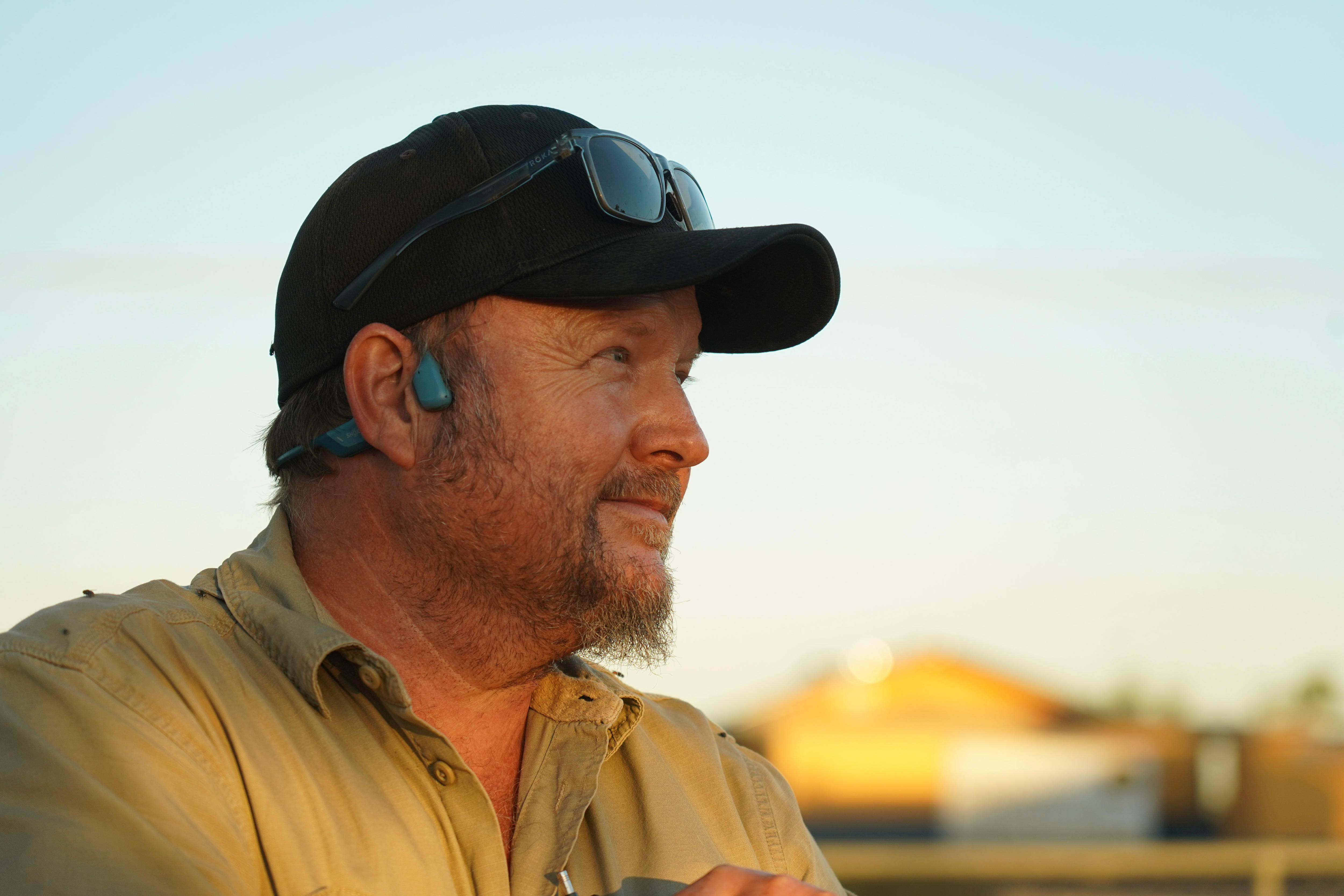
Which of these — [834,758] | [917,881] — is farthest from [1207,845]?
[834,758]

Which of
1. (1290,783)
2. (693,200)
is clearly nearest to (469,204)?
(693,200)

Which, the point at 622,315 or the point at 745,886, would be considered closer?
the point at 745,886

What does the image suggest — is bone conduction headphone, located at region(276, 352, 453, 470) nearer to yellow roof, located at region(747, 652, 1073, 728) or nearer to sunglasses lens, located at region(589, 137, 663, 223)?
sunglasses lens, located at region(589, 137, 663, 223)

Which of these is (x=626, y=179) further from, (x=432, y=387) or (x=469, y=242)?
(x=432, y=387)

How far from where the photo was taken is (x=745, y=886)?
1.76 meters

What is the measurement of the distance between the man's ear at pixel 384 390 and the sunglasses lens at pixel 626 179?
454 mm

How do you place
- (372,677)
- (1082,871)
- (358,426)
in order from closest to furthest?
(372,677)
(358,426)
(1082,871)

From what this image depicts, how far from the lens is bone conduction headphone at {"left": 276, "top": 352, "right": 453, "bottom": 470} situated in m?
2.37

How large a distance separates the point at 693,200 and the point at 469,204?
0.56 meters

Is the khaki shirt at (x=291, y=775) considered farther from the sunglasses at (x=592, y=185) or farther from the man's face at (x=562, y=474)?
the sunglasses at (x=592, y=185)

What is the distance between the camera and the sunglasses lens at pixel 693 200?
2688 mm

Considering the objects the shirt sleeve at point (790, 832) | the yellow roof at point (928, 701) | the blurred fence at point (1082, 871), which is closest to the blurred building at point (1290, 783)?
the blurred fence at point (1082, 871)

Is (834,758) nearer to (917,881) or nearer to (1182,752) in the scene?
(1182,752)

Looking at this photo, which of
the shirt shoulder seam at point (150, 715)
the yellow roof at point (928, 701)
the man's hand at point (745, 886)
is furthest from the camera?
the yellow roof at point (928, 701)
